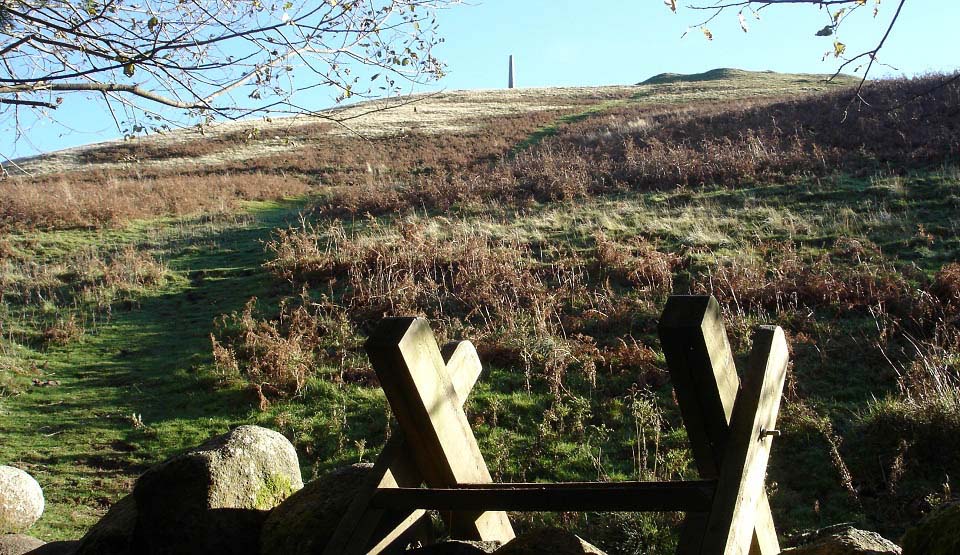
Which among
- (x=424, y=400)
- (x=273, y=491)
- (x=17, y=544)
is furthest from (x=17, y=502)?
(x=424, y=400)

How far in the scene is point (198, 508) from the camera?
3502mm

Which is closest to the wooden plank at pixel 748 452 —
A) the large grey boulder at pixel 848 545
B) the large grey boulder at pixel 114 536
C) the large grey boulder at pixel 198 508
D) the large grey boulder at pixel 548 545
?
the large grey boulder at pixel 848 545

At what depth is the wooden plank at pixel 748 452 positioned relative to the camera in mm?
2115

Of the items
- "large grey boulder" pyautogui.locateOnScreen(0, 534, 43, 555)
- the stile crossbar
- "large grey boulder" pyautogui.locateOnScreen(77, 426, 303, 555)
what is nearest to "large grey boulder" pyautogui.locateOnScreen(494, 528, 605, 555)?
the stile crossbar

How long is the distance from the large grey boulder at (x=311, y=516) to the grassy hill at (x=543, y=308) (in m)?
1.89

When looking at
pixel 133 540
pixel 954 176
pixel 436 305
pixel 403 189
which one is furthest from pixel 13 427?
pixel 954 176

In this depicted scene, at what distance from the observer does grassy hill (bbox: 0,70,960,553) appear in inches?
244

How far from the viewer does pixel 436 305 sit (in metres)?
10.4

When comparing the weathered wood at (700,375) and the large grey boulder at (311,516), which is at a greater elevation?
the weathered wood at (700,375)

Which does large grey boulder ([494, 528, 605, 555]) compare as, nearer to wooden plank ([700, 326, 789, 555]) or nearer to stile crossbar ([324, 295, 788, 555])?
stile crossbar ([324, 295, 788, 555])

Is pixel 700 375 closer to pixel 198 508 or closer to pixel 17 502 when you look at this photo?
pixel 198 508

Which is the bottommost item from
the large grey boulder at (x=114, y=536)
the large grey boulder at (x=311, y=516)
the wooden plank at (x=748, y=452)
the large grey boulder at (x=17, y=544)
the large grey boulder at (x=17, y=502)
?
the large grey boulder at (x=17, y=502)

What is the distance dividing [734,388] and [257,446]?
2658 millimetres

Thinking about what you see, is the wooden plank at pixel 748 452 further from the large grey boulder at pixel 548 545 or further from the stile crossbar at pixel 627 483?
the large grey boulder at pixel 548 545
